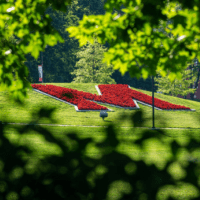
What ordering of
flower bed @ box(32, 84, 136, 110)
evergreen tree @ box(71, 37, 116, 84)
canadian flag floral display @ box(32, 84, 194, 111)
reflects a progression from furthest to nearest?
evergreen tree @ box(71, 37, 116, 84)
canadian flag floral display @ box(32, 84, 194, 111)
flower bed @ box(32, 84, 136, 110)

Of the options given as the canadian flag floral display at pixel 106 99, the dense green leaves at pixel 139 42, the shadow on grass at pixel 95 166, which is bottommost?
the canadian flag floral display at pixel 106 99

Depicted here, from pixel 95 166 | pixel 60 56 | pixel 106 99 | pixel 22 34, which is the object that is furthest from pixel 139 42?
pixel 60 56

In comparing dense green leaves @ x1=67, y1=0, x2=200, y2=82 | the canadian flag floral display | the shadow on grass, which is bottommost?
the canadian flag floral display

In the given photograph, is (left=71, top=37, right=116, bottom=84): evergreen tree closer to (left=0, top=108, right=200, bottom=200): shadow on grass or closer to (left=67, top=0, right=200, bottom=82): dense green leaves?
(left=67, top=0, right=200, bottom=82): dense green leaves

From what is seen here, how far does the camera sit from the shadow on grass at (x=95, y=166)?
8.36 ft

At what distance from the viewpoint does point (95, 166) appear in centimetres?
280

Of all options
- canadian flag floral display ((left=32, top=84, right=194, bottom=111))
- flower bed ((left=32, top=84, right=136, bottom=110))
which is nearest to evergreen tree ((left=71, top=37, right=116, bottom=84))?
canadian flag floral display ((left=32, top=84, right=194, bottom=111))

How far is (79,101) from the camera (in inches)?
710

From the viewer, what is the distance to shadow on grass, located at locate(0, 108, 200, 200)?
2.55 m

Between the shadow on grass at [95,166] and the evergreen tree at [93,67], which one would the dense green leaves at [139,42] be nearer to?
the shadow on grass at [95,166]

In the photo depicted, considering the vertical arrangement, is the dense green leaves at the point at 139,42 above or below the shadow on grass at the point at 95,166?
above

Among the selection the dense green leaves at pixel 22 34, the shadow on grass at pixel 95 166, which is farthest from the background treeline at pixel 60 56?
the shadow on grass at pixel 95 166

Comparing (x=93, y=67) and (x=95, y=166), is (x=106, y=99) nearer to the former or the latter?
(x=93, y=67)

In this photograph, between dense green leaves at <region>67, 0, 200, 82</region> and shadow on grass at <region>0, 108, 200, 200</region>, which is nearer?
shadow on grass at <region>0, 108, 200, 200</region>
